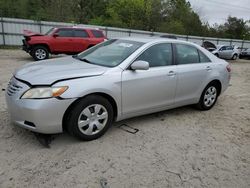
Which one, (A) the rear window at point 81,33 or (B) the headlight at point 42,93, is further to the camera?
(A) the rear window at point 81,33

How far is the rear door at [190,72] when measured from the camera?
4.87 meters

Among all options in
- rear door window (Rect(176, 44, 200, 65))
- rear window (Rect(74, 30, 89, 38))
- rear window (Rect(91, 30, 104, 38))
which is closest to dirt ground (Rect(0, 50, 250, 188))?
rear door window (Rect(176, 44, 200, 65))

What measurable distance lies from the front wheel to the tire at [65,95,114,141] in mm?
2350

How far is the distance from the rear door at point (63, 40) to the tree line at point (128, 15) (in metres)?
9.24

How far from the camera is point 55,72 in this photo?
369cm

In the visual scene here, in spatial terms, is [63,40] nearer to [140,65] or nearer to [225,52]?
[140,65]

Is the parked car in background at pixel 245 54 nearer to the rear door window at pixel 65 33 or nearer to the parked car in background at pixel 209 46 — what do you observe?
the parked car in background at pixel 209 46

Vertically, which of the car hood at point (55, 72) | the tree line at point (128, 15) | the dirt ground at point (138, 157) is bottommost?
the dirt ground at point (138, 157)

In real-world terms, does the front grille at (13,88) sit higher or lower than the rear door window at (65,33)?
lower

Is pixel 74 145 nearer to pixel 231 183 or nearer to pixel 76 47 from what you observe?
pixel 231 183

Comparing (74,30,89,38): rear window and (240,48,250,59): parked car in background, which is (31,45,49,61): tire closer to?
(74,30,89,38): rear window

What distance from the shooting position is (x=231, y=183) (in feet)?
10.3

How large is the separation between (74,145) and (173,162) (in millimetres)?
1395

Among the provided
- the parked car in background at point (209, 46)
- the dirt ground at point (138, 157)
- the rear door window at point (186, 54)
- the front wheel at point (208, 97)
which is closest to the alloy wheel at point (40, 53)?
the dirt ground at point (138, 157)
